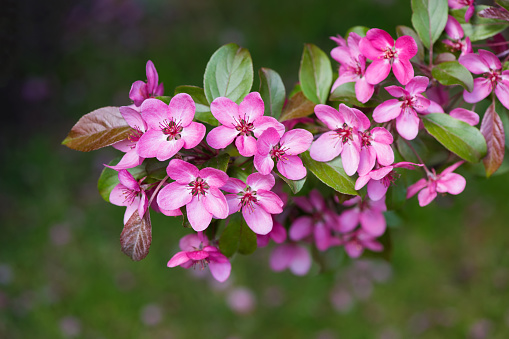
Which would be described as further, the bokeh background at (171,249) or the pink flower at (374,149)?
the bokeh background at (171,249)

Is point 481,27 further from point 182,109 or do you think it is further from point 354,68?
point 182,109

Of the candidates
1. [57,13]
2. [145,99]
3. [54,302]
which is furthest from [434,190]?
[57,13]

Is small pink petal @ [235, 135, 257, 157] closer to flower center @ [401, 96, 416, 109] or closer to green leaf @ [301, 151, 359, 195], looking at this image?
green leaf @ [301, 151, 359, 195]

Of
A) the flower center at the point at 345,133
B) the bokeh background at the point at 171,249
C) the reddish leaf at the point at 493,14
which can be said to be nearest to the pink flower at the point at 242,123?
the flower center at the point at 345,133

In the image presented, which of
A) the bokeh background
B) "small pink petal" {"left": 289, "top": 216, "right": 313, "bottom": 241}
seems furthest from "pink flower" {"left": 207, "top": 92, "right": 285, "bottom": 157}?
the bokeh background

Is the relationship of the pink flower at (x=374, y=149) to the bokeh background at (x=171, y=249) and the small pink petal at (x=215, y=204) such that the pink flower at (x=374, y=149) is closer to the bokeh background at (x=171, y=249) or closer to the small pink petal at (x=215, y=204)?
the small pink petal at (x=215, y=204)

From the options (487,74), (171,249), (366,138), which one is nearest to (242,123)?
(366,138)

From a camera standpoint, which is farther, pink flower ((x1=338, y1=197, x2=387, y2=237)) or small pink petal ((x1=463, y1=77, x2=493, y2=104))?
pink flower ((x1=338, y1=197, x2=387, y2=237))
